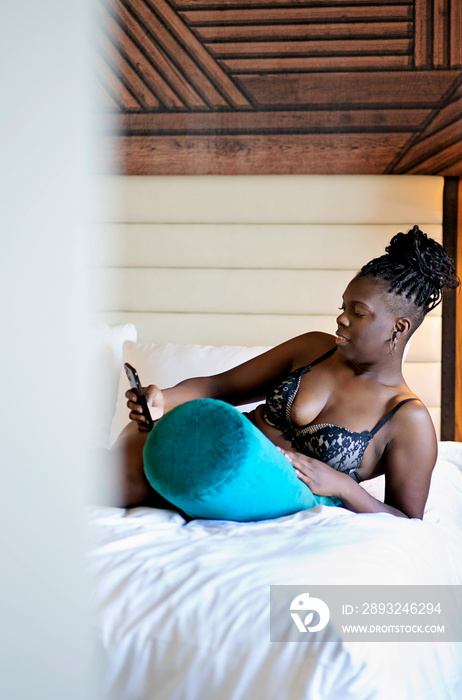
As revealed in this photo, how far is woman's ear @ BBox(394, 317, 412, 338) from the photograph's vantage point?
4.81ft

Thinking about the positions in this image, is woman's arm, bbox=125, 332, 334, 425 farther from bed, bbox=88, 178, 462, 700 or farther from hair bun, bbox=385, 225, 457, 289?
bed, bbox=88, 178, 462, 700

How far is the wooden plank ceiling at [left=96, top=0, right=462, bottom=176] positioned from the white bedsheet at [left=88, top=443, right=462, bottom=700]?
154 cm

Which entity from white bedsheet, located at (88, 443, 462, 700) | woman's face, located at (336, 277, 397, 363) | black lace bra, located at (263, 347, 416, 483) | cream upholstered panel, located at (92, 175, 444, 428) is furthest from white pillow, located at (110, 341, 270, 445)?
white bedsheet, located at (88, 443, 462, 700)

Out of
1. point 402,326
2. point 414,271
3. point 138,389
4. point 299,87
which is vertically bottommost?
point 138,389

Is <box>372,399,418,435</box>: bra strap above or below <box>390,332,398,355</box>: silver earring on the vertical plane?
below

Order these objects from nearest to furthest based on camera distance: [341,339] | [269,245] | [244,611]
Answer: [244,611] → [341,339] → [269,245]

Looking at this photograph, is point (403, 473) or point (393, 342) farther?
point (393, 342)

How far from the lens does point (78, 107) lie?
6.2 inches

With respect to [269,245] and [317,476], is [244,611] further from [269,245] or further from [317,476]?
[269,245]

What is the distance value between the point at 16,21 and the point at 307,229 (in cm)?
226

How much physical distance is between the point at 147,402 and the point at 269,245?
113 centimetres

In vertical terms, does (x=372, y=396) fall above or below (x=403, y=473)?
above

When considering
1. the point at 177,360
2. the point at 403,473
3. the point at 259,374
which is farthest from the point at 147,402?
the point at 177,360

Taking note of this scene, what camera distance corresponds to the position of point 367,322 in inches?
57.0
